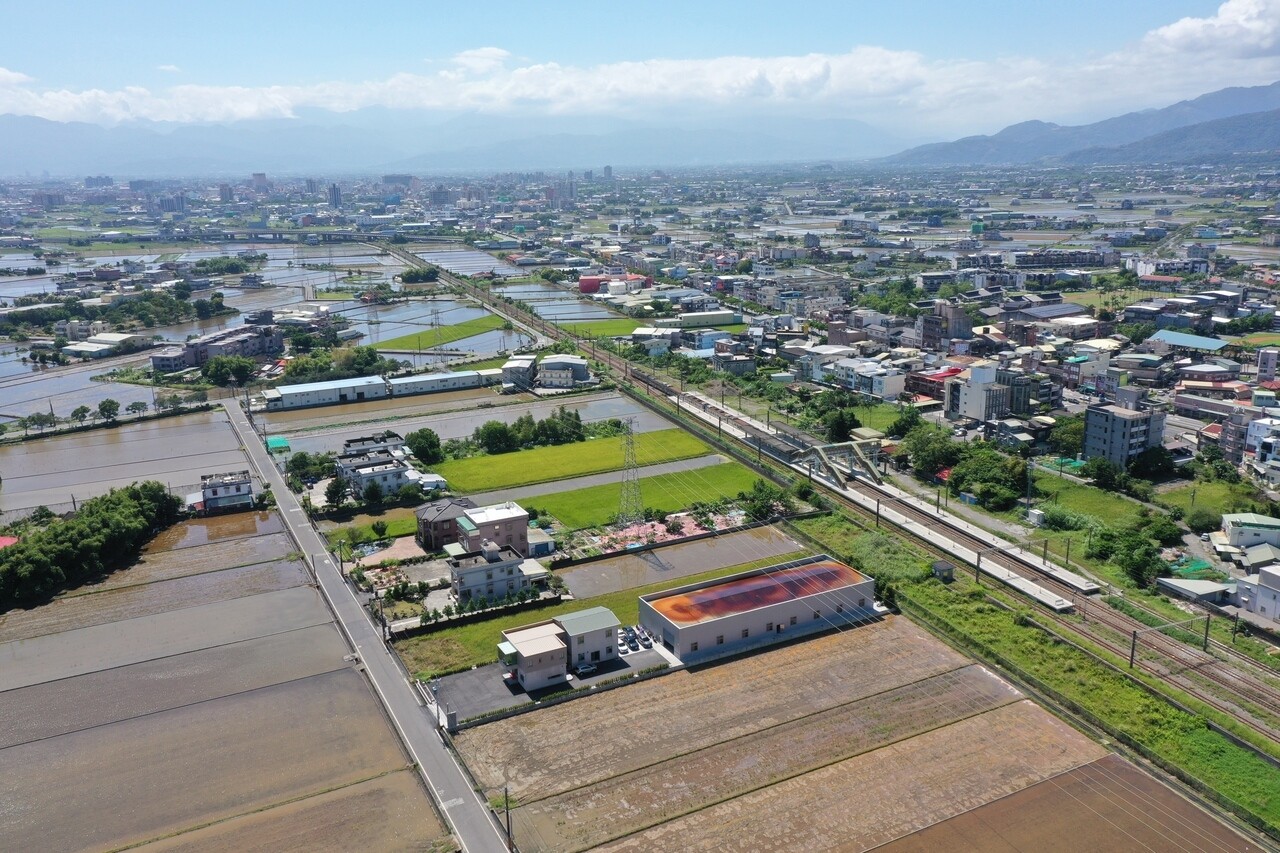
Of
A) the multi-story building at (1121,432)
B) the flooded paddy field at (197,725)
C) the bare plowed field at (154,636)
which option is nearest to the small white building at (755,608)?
the flooded paddy field at (197,725)

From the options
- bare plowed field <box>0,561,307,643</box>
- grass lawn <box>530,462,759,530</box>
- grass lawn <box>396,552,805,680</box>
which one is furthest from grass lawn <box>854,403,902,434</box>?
bare plowed field <box>0,561,307,643</box>

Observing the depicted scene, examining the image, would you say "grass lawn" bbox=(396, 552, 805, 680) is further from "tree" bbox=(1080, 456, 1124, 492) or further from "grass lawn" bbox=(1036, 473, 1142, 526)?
"tree" bbox=(1080, 456, 1124, 492)

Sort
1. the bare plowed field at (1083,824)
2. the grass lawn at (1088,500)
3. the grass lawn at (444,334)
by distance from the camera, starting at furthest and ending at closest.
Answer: the grass lawn at (444,334)
the grass lawn at (1088,500)
the bare plowed field at (1083,824)

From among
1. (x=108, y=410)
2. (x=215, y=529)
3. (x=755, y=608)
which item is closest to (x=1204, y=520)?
(x=755, y=608)

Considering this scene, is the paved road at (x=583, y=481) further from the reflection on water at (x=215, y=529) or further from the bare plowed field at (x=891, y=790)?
the bare plowed field at (x=891, y=790)

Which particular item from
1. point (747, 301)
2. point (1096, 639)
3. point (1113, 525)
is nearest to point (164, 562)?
point (1096, 639)

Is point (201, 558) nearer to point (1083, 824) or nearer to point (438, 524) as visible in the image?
point (438, 524)

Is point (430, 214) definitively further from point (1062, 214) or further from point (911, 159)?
point (911, 159)
